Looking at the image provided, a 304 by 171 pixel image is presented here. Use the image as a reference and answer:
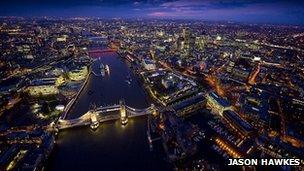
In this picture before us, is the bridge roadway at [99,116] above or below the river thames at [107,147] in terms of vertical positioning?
above

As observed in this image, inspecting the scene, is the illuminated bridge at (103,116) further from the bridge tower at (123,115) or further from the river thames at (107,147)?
the river thames at (107,147)

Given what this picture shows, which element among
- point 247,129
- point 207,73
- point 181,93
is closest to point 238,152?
point 247,129

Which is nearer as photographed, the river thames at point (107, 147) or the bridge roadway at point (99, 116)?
the river thames at point (107, 147)

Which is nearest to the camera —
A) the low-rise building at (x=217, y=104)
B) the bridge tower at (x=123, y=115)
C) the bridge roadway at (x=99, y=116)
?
the bridge roadway at (x=99, y=116)

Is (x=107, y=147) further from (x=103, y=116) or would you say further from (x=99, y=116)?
(x=99, y=116)

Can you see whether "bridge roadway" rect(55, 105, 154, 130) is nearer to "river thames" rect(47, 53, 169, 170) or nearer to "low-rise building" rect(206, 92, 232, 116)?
"river thames" rect(47, 53, 169, 170)

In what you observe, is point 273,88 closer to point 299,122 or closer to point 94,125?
point 299,122

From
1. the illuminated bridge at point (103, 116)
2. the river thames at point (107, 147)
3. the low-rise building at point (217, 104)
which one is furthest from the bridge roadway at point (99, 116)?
the low-rise building at point (217, 104)

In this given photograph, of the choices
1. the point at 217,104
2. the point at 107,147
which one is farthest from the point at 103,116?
the point at 217,104
